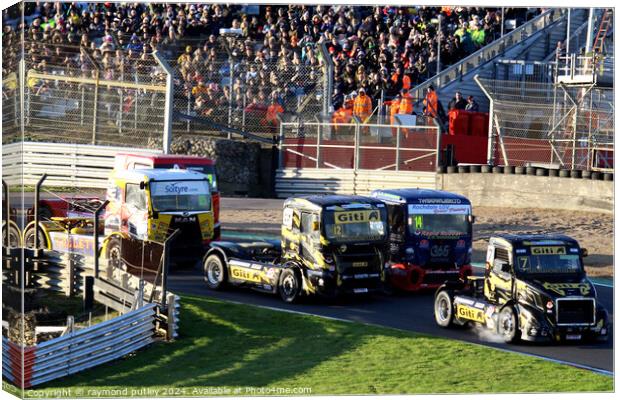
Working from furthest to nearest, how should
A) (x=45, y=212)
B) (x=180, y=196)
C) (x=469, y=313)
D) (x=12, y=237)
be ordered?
(x=45, y=212) → (x=180, y=196) → (x=469, y=313) → (x=12, y=237)

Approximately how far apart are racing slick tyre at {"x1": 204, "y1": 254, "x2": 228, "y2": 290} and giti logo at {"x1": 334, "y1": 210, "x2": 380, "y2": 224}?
254cm

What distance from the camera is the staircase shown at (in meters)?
36.7

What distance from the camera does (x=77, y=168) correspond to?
3000 cm

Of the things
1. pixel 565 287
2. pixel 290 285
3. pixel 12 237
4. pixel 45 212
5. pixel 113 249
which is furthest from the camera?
pixel 45 212

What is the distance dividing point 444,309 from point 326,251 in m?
2.49

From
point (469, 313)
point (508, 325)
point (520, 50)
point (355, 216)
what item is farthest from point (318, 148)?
point (508, 325)

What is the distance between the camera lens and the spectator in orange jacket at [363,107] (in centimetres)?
3394

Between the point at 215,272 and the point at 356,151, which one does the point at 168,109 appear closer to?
the point at 356,151

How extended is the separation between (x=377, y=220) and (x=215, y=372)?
621 centimetres

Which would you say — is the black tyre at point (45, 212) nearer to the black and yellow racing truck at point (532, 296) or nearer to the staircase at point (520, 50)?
the black and yellow racing truck at point (532, 296)

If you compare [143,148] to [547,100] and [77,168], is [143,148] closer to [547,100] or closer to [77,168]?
[77,168]

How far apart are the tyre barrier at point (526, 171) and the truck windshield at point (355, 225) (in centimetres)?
872

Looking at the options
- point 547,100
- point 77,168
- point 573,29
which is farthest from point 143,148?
point 573,29

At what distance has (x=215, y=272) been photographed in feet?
75.6
